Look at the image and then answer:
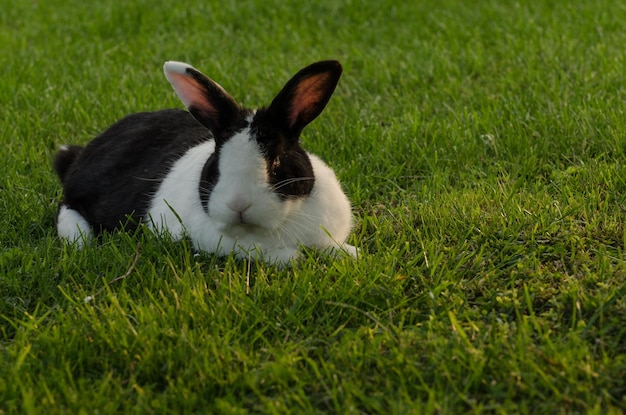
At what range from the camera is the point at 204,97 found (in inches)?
158

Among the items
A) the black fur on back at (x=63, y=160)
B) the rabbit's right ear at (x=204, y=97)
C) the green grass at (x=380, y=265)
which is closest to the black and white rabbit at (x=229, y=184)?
the rabbit's right ear at (x=204, y=97)

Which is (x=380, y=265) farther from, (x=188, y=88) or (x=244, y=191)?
(x=188, y=88)

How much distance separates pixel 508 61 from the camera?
6844 mm

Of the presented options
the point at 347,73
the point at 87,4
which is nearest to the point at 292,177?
the point at 347,73

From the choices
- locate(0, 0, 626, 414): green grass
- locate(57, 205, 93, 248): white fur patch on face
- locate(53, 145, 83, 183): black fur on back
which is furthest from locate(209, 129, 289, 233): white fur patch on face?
locate(53, 145, 83, 183): black fur on back

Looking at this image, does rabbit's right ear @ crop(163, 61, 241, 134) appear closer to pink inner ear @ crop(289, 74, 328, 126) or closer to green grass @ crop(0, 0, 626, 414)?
pink inner ear @ crop(289, 74, 328, 126)

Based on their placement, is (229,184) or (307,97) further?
(307,97)

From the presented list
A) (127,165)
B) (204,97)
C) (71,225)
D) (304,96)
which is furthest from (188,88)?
(71,225)

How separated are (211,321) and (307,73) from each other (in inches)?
44.3

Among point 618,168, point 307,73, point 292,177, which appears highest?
point 307,73

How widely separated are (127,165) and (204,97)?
0.94 metres

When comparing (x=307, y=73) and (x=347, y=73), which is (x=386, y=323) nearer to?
(x=307, y=73)

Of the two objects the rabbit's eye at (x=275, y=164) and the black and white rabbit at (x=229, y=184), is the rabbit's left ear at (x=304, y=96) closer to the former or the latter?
the black and white rabbit at (x=229, y=184)

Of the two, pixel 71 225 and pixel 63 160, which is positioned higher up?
pixel 63 160
